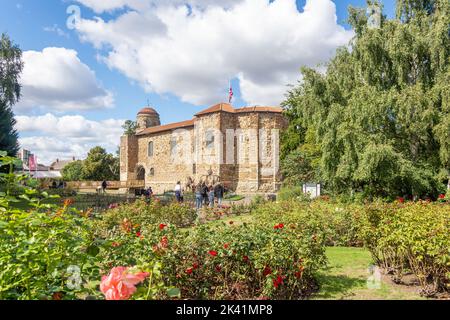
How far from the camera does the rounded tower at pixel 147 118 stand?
5303 cm

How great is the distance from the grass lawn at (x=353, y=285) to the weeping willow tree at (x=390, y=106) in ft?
25.2

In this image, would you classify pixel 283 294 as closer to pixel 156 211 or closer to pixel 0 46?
pixel 156 211

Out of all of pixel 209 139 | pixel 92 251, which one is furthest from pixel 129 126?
pixel 92 251

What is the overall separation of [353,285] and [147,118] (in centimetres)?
5057

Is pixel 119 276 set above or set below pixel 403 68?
below

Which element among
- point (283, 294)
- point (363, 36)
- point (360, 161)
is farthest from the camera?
point (363, 36)

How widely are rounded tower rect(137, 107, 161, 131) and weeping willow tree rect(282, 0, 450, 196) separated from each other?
3955cm

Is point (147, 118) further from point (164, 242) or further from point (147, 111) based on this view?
point (164, 242)

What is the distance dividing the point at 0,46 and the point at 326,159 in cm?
2518

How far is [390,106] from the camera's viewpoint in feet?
46.5

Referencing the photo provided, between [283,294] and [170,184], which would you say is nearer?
[283,294]

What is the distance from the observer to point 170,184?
40750 mm

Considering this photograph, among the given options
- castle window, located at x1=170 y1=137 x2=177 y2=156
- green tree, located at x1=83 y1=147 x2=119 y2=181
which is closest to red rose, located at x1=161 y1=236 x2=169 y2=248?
castle window, located at x1=170 y1=137 x2=177 y2=156
